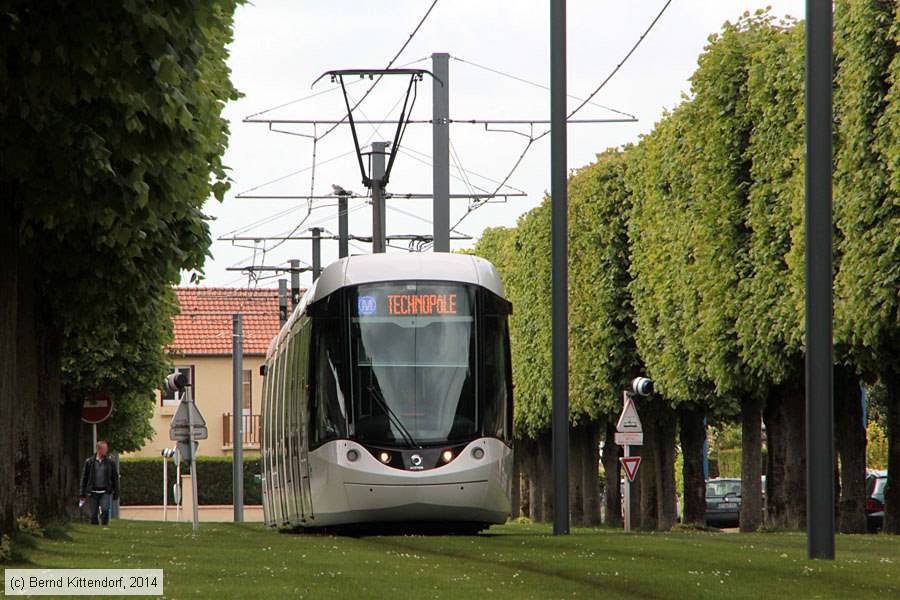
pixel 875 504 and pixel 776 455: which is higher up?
pixel 776 455

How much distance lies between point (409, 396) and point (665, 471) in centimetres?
1563

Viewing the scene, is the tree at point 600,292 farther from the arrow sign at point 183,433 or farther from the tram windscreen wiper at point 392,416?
the tram windscreen wiper at point 392,416

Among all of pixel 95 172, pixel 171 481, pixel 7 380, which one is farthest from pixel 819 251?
pixel 171 481

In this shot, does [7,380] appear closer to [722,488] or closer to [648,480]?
[648,480]

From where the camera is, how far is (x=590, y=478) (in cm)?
4056

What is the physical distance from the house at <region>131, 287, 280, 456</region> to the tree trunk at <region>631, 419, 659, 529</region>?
41.4 meters

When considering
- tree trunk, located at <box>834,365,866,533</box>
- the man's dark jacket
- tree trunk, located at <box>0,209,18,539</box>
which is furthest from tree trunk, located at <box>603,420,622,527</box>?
tree trunk, located at <box>0,209,18,539</box>

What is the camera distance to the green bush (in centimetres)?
7162

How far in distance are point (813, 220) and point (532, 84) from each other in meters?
15.4

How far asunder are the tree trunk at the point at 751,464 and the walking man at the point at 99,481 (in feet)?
41.3

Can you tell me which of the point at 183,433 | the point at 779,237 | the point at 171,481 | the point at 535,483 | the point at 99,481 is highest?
the point at 779,237

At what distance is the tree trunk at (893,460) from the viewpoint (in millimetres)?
24438

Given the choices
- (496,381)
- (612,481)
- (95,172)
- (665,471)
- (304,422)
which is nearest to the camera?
(95,172)

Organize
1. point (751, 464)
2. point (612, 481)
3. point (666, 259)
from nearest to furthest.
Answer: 1. point (751, 464)
2. point (666, 259)
3. point (612, 481)
